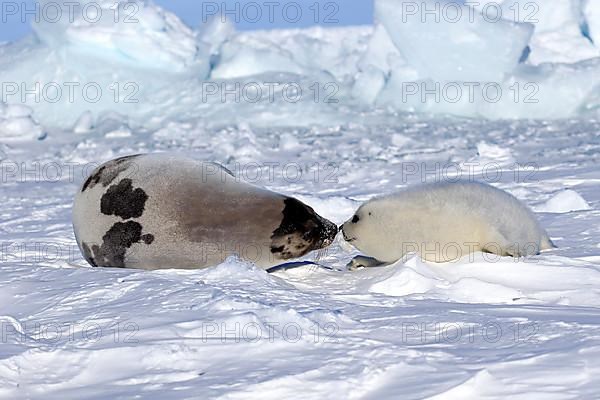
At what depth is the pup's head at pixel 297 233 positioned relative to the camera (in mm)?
3229

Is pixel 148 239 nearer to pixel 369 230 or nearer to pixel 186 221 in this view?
pixel 186 221

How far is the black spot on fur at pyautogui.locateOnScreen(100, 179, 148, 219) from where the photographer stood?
325 centimetres

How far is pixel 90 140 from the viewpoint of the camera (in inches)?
417

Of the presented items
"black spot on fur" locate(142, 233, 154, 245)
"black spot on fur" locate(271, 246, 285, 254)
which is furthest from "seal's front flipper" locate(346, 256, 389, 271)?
"black spot on fur" locate(142, 233, 154, 245)

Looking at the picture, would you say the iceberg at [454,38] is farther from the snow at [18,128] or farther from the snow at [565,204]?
the snow at [565,204]

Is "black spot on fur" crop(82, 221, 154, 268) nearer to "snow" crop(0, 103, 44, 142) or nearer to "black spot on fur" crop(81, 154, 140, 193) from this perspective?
"black spot on fur" crop(81, 154, 140, 193)

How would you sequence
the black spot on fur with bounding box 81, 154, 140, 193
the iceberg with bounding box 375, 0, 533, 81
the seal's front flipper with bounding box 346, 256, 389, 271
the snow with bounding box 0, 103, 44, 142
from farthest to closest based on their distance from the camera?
the iceberg with bounding box 375, 0, 533, 81 → the snow with bounding box 0, 103, 44, 142 → the black spot on fur with bounding box 81, 154, 140, 193 → the seal's front flipper with bounding box 346, 256, 389, 271

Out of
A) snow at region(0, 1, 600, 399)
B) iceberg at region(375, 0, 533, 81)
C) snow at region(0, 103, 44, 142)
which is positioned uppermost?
iceberg at region(375, 0, 533, 81)

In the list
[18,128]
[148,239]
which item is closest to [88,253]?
[148,239]

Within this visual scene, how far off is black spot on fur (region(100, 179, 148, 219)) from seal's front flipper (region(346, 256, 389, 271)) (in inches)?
30.4

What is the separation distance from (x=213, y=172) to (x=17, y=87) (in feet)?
35.1

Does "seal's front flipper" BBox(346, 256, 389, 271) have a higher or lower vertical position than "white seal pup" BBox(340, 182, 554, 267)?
lower

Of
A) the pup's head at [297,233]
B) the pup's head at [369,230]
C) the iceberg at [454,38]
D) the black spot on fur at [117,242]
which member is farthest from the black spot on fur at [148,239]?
the iceberg at [454,38]

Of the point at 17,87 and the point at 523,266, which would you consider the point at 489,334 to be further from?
the point at 17,87
